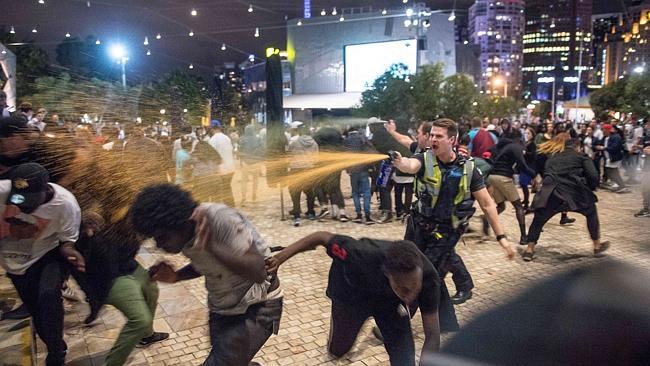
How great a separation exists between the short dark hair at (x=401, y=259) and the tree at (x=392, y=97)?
23136mm

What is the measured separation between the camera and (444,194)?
450 centimetres

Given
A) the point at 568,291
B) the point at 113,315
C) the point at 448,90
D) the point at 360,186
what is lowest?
the point at 113,315

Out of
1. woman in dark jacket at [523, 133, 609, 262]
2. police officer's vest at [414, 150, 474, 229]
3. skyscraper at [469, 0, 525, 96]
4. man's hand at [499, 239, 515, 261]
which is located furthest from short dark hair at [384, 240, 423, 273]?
A: skyscraper at [469, 0, 525, 96]

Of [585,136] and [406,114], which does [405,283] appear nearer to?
[585,136]

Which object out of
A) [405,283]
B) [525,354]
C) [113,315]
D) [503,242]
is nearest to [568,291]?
[525,354]

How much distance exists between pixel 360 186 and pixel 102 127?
224 inches

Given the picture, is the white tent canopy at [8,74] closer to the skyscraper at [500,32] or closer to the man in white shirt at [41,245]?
the man in white shirt at [41,245]

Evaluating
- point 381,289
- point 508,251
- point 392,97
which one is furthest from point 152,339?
point 392,97

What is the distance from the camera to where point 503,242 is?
15.0 feet

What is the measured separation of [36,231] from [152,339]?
154 cm

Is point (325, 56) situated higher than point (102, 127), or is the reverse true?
point (325, 56)

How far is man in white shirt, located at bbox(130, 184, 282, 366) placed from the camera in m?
2.76

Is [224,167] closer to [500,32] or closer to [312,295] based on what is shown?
[312,295]

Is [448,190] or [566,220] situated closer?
[448,190]
